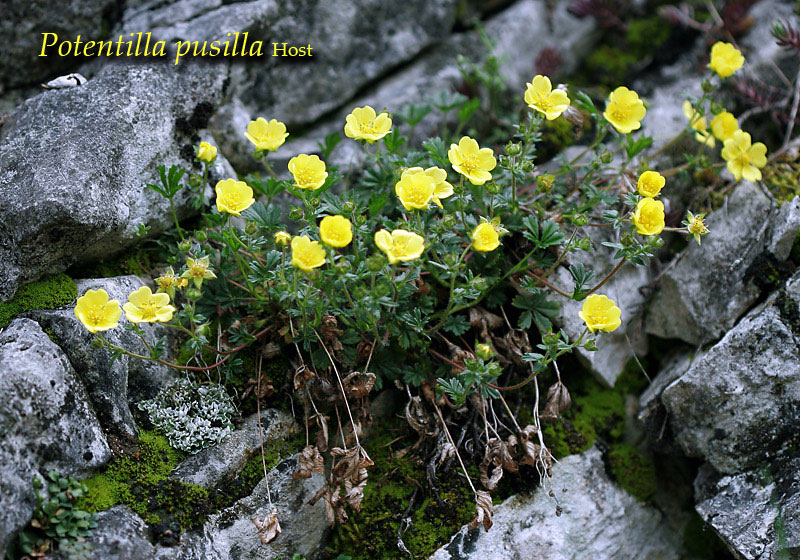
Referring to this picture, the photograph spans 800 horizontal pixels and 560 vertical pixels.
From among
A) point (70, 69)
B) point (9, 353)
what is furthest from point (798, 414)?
point (70, 69)

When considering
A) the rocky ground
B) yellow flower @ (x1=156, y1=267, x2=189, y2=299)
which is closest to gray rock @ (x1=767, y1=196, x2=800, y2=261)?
the rocky ground

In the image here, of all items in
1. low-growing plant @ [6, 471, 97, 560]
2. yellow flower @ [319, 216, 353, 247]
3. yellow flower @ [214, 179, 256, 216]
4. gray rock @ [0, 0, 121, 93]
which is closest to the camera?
low-growing plant @ [6, 471, 97, 560]

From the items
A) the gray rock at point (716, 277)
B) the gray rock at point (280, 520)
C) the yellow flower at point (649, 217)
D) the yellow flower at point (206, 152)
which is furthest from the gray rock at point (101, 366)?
the gray rock at point (716, 277)

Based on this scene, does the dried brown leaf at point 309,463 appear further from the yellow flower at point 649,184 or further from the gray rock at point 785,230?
the gray rock at point 785,230

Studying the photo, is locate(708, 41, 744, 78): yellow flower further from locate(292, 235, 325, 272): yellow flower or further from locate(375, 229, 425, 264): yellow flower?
locate(292, 235, 325, 272): yellow flower

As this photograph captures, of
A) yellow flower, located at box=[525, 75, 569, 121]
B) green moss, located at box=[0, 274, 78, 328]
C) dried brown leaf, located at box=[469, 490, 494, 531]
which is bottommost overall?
dried brown leaf, located at box=[469, 490, 494, 531]

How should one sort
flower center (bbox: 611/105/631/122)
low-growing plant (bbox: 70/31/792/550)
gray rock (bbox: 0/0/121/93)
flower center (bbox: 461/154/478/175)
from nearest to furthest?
low-growing plant (bbox: 70/31/792/550) → flower center (bbox: 461/154/478/175) → flower center (bbox: 611/105/631/122) → gray rock (bbox: 0/0/121/93)
